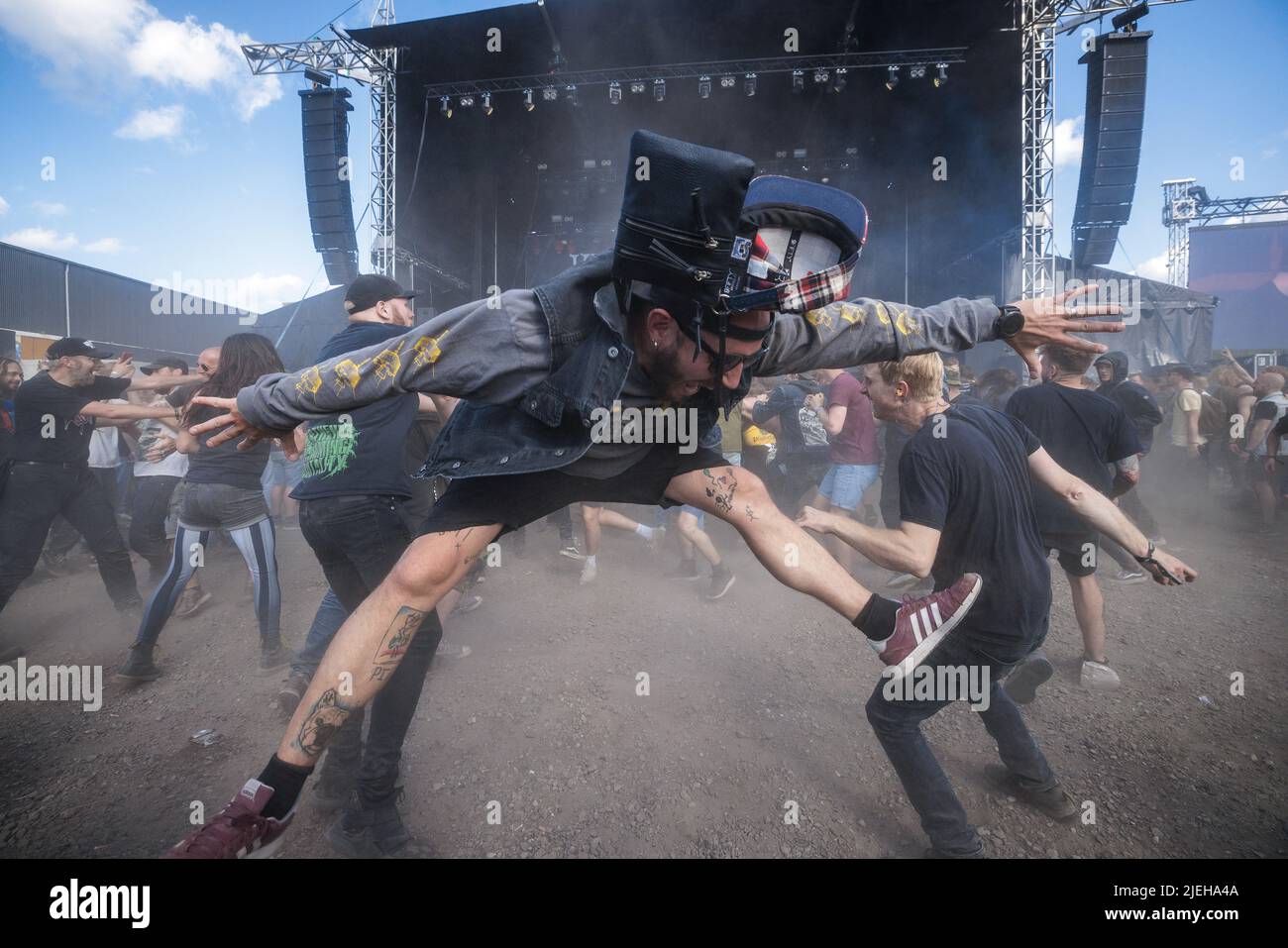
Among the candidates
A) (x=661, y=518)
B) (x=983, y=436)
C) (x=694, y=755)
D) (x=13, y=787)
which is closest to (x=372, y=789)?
(x=694, y=755)

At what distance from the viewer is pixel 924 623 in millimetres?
2121

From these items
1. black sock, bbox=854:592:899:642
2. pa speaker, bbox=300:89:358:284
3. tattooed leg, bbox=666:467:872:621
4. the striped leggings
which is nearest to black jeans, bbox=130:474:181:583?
the striped leggings

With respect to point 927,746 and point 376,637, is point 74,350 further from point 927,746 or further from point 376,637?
point 927,746

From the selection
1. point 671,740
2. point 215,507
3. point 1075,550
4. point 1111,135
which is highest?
point 1111,135

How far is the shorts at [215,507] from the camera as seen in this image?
3.83 m

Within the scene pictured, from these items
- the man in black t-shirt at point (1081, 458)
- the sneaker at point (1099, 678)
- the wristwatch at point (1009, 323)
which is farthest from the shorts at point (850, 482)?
the wristwatch at point (1009, 323)

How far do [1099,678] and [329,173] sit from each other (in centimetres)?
1384

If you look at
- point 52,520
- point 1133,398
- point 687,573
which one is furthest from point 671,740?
point 1133,398

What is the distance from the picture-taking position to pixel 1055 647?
13.9 feet

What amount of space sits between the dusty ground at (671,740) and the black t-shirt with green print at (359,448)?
1478 mm

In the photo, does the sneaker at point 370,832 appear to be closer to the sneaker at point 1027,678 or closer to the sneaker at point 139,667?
the sneaker at point 139,667

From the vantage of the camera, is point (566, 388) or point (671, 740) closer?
point (566, 388)
